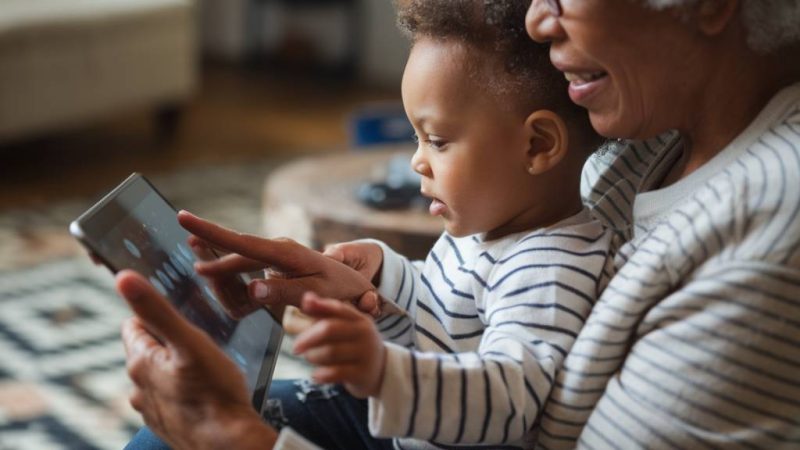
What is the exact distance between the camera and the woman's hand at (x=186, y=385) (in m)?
0.68

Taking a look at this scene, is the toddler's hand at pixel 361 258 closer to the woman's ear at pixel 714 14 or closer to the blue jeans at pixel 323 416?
the blue jeans at pixel 323 416

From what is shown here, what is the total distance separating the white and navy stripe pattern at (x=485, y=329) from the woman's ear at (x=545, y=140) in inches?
1.9

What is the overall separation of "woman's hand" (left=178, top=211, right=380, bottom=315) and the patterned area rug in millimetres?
923

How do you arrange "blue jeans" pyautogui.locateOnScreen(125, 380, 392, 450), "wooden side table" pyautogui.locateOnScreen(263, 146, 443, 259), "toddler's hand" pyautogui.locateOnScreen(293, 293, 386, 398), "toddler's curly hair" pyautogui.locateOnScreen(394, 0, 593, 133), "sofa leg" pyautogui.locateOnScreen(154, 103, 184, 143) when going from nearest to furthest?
"toddler's hand" pyautogui.locateOnScreen(293, 293, 386, 398) → "toddler's curly hair" pyautogui.locateOnScreen(394, 0, 593, 133) → "blue jeans" pyautogui.locateOnScreen(125, 380, 392, 450) → "wooden side table" pyautogui.locateOnScreen(263, 146, 443, 259) → "sofa leg" pyautogui.locateOnScreen(154, 103, 184, 143)

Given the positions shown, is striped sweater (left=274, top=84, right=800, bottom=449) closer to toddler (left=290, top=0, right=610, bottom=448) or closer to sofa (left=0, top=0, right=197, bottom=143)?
toddler (left=290, top=0, right=610, bottom=448)

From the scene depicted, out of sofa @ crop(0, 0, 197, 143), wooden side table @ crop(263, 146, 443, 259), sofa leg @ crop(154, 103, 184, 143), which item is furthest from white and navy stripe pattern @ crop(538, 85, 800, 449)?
sofa leg @ crop(154, 103, 184, 143)

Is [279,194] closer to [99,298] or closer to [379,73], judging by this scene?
[99,298]

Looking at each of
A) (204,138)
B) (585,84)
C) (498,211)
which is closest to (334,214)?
(498,211)

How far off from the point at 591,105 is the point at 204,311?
0.31m

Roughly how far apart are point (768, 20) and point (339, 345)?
34 centimetres

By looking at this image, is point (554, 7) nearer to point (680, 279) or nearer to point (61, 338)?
point (680, 279)

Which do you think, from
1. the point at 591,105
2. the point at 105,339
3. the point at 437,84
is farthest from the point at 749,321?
the point at 105,339

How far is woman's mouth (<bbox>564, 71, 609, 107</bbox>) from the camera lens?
2.40ft

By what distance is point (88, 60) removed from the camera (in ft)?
11.2
